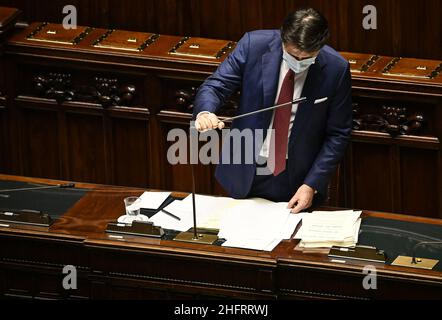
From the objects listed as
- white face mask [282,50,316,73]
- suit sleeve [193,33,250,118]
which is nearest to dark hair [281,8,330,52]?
white face mask [282,50,316,73]

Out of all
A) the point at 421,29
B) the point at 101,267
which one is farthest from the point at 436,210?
the point at 101,267

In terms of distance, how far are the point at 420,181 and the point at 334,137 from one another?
1.09 metres

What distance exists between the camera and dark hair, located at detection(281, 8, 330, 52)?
492cm

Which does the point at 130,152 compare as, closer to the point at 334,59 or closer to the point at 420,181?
the point at 420,181

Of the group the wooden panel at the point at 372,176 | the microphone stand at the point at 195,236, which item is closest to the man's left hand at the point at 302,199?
the microphone stand at the point at 195,236

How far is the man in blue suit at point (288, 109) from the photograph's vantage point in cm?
521

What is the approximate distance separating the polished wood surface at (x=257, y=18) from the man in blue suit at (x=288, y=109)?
1.15 metres

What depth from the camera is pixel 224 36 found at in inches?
266

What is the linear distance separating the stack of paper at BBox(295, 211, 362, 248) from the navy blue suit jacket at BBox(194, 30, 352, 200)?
23cm

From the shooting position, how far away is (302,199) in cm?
519

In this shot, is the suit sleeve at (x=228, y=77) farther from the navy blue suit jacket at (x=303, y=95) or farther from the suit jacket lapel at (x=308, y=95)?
the suit jacket lapel at (x=308, y=95)

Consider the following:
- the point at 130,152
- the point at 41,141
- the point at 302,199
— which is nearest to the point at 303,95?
the point at 302,199

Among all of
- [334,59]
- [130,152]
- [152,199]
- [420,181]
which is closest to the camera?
[334,59]
